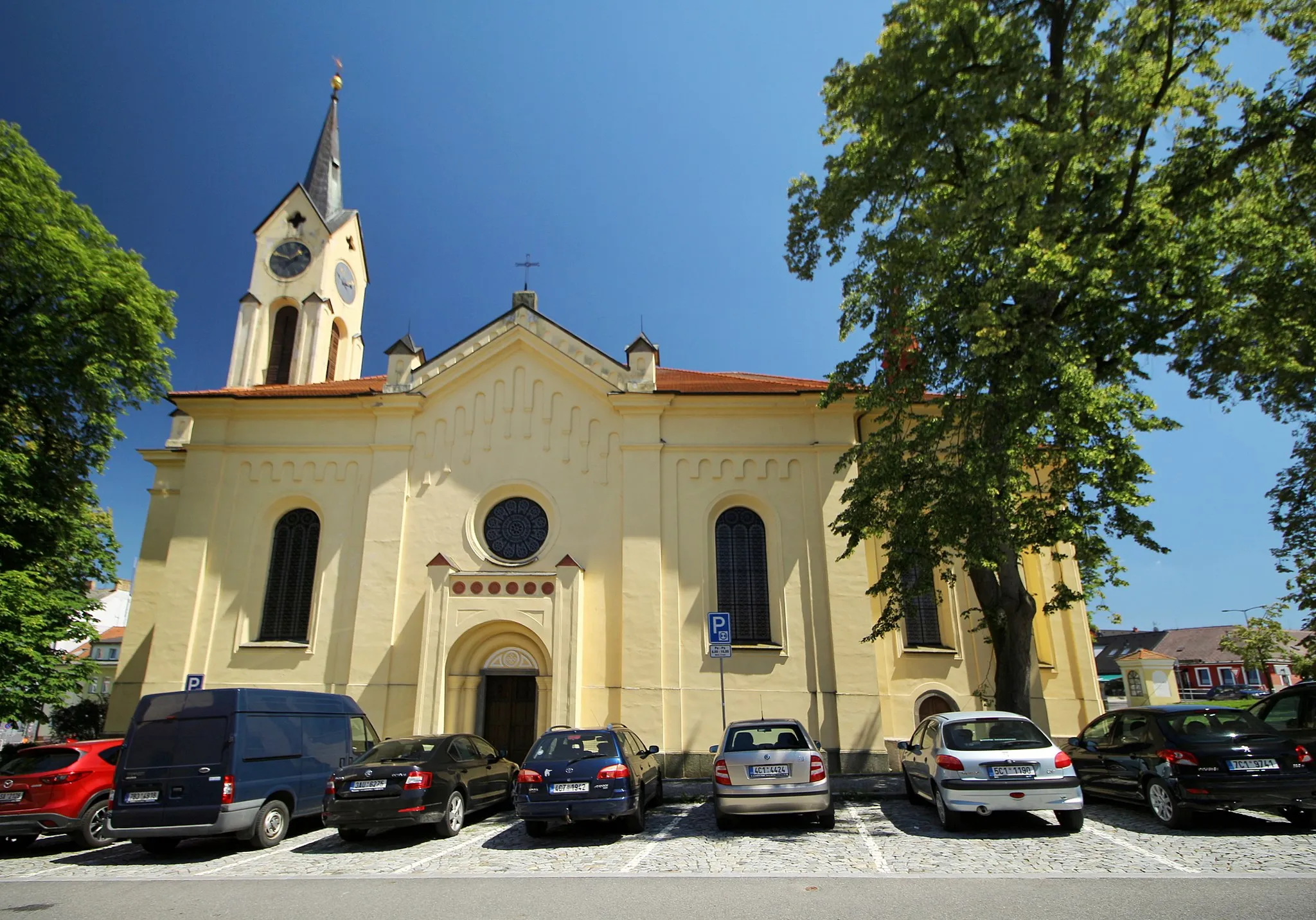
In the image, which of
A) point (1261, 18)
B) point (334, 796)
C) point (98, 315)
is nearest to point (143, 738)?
point (334, 796)

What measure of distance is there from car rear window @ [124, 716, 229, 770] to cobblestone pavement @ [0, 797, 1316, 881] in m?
1.21

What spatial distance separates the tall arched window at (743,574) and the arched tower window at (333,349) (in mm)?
17306

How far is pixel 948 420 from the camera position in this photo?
1341 cm

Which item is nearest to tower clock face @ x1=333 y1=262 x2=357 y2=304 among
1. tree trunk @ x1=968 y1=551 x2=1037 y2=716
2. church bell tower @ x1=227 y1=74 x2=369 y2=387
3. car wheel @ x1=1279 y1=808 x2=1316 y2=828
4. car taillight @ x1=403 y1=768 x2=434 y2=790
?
church bell tower @ x1=227 y1=74 x2=369 y2=387

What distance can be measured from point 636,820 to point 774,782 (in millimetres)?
2022

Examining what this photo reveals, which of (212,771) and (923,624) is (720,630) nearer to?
(923,624)

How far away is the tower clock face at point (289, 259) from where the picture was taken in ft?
93.3

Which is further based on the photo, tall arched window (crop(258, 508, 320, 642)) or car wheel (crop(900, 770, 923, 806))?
tall arched window (crop(258, 508, 320, 642))

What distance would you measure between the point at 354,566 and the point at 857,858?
14718 millimetres

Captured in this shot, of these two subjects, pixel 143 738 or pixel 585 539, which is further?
pixel 585 539

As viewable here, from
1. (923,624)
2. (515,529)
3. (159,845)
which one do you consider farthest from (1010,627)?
(159,845)

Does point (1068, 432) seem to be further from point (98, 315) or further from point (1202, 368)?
point (98, 315)

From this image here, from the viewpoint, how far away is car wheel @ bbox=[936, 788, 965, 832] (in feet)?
30.7

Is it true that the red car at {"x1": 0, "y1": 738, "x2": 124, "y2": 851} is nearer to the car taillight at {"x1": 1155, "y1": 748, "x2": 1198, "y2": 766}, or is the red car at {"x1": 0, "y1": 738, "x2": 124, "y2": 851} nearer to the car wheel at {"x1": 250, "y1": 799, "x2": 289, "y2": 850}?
the car wheel at {"x1": 250, "y1": 799, "x2": 289, "y2": 850}
